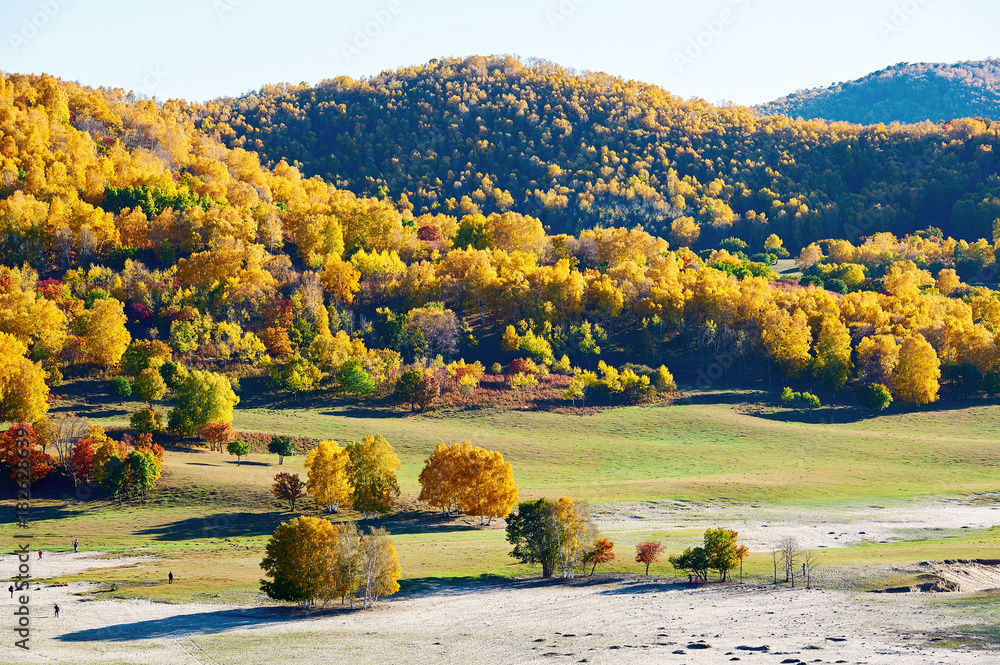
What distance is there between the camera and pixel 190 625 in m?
56.6

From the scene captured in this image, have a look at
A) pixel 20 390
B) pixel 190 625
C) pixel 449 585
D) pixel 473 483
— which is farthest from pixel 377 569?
pixel 20 390

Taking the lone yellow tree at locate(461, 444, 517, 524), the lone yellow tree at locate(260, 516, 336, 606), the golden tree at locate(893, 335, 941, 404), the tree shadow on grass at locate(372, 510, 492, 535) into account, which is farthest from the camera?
the golden tree at locate(893, 335, 941, 404)

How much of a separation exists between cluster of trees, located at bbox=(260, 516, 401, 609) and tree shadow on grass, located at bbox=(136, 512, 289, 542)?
67.5 ft

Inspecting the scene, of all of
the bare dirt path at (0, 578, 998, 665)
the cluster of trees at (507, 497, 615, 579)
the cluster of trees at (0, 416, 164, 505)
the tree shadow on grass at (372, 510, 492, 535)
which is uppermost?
the cluster of trees at (0, 416, 164, 505)

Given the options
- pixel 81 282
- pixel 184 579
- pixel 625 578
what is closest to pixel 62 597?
pixel 184 579

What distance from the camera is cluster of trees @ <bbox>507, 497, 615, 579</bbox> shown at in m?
67.8

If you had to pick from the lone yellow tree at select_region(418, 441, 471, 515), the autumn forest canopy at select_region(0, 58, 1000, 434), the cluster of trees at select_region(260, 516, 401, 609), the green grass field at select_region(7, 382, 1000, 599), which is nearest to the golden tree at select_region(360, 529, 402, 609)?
the cluster of trees at select_region(260, 516, 401, 609)

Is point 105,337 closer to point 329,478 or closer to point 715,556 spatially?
point 329,478

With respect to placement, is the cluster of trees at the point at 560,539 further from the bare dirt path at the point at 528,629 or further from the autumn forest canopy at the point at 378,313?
the autumn forest canopy at the point at 378,313

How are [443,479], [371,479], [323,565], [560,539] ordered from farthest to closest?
[443,479], [371,479], [560,539], [323,565]

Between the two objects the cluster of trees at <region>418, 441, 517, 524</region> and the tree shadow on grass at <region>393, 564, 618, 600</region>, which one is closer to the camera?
the tree shadow on grass at <region>393, 564, 618, 600</region>

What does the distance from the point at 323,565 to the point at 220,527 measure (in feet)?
86.7

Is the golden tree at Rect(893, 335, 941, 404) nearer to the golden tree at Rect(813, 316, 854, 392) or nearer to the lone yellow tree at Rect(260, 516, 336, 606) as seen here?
the golden tree at Rect(813, 316, 854, 392)

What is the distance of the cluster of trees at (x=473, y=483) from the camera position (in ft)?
282
